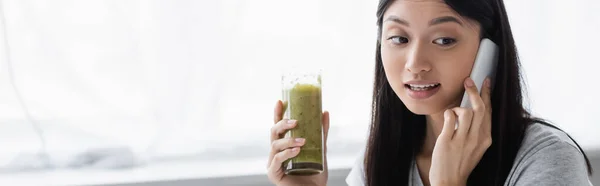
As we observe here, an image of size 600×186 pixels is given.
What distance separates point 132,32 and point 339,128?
63cm

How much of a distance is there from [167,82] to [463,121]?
1007mm

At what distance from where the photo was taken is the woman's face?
5.00 ft

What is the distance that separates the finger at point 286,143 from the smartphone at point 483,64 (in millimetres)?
312

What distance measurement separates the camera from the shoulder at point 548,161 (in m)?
1.43

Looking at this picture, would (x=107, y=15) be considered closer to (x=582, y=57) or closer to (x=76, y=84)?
(x=76, y=84)

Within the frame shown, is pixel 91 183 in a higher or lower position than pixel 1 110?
lower

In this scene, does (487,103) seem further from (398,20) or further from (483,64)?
(398,20)

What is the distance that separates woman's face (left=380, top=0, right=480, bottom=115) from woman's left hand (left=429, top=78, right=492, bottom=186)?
39 mm

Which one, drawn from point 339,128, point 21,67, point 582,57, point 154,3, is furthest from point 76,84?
point 582,57

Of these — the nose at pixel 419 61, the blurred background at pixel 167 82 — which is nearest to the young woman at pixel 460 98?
the nose at pixel 419 61

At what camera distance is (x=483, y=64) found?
5.12ft

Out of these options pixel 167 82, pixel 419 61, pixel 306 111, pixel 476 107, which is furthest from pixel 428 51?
pixel 167 82

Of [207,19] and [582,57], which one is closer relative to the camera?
[207,19]

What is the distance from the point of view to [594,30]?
2.44 meters
